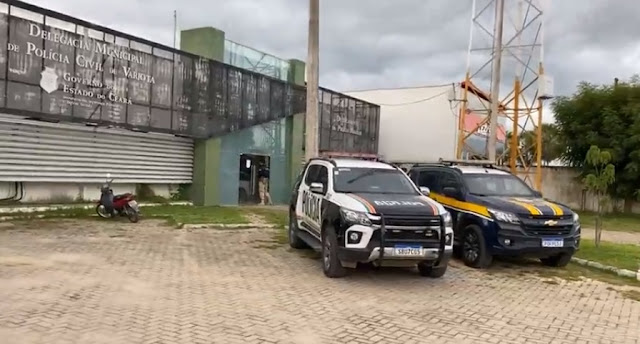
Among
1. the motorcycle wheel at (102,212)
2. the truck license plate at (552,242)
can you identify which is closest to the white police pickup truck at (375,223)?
the truck license plate at (552,242)

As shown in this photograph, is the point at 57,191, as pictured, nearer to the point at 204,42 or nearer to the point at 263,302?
the point at 204,42

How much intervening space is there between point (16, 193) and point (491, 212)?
39.5 ft

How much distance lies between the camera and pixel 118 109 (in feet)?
53.1

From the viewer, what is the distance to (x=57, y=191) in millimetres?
15820

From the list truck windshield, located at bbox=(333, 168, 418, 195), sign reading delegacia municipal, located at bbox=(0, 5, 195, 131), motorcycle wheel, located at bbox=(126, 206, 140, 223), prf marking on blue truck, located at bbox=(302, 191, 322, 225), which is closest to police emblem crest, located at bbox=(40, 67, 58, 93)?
sign reading delegacia municipal, located at bbox=(0, 5, 195, 131)

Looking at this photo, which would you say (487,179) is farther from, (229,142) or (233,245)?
(229,142)

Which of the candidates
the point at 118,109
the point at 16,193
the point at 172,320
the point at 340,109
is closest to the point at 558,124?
the point at 340,109

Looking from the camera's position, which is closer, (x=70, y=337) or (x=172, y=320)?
(x=70, y=337)

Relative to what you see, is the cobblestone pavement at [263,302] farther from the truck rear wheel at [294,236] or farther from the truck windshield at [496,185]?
the truck windshield at [496,185]

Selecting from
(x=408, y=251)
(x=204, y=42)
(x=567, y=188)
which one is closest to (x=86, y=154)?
(x=204, y=42)

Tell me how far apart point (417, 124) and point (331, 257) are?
25.3 meters

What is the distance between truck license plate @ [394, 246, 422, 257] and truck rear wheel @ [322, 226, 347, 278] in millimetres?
923

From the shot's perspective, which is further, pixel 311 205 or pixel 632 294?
pixel 311 205

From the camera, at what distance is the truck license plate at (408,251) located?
783 cm
